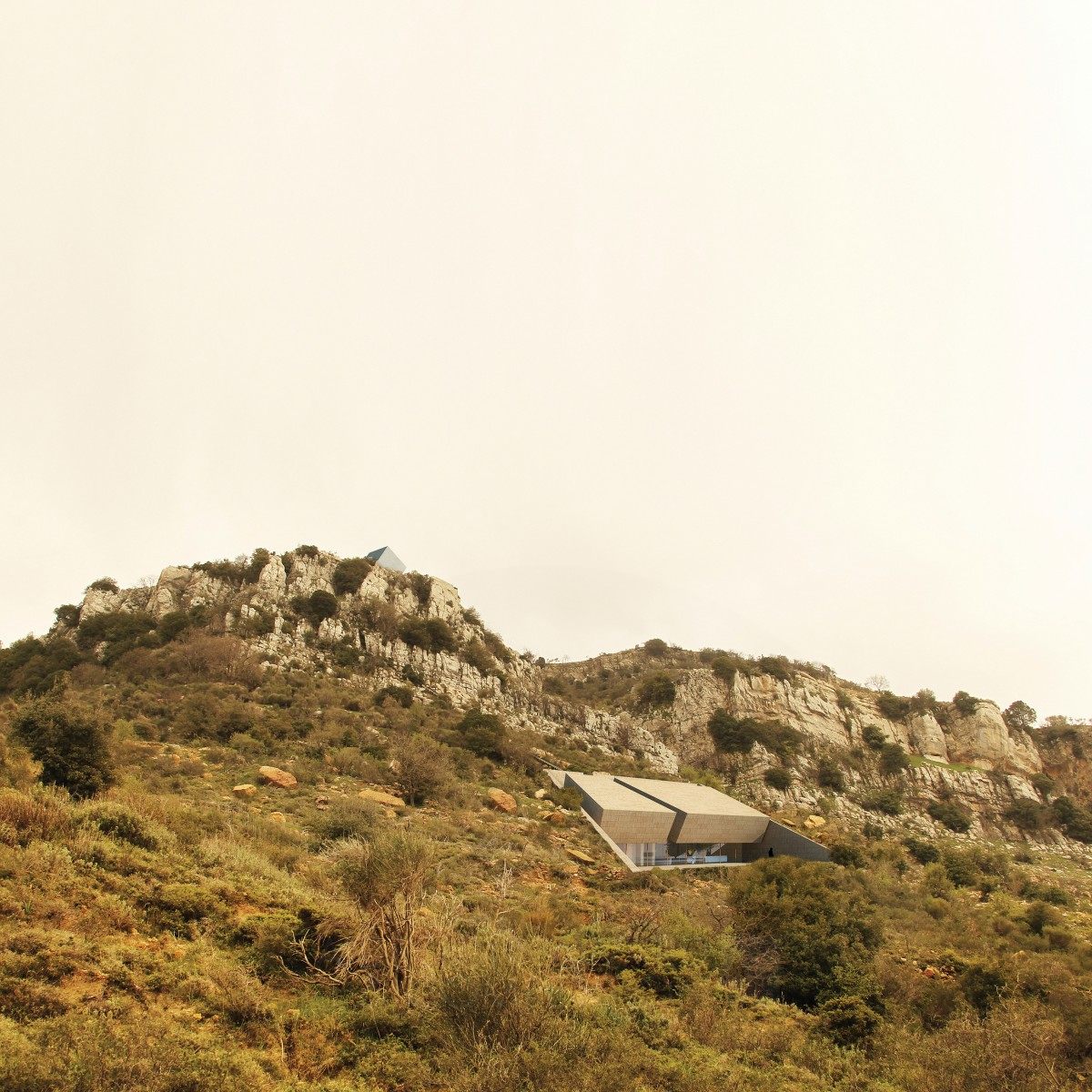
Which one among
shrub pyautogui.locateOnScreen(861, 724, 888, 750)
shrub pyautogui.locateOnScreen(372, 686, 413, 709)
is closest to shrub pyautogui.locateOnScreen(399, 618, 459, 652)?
shrub pyautogui.locateOnScreen(372, 686, 413, 709)

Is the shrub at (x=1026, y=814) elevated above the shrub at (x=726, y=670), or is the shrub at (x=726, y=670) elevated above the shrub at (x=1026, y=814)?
the shrub at (x=726, y=670)

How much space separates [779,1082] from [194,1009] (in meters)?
6.47

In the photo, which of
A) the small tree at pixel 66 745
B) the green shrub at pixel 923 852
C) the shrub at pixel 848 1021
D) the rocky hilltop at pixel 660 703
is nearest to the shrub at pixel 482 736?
the rocky hilltop at pixel 660 703

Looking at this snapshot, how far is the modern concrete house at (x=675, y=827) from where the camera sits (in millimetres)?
24062

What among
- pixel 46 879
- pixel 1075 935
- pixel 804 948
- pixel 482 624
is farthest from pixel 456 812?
pixel 482 624

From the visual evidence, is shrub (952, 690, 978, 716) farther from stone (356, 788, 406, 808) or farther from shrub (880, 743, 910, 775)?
stone (356, 788, 406, 808)

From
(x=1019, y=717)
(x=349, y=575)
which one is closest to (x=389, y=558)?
(x=349, y=575)

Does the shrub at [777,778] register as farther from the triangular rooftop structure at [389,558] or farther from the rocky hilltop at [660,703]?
the triangular rooftop structure at [389,558]

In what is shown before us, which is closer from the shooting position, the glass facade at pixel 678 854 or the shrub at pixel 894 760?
the glass facade at pixel 678 854

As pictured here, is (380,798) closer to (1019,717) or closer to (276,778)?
(276,778)

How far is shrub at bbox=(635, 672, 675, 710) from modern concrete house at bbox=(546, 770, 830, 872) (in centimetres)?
1980

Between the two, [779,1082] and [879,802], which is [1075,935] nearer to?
[779,1082]

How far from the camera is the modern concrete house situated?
78.9 feet

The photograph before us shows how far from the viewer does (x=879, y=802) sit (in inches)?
1566
